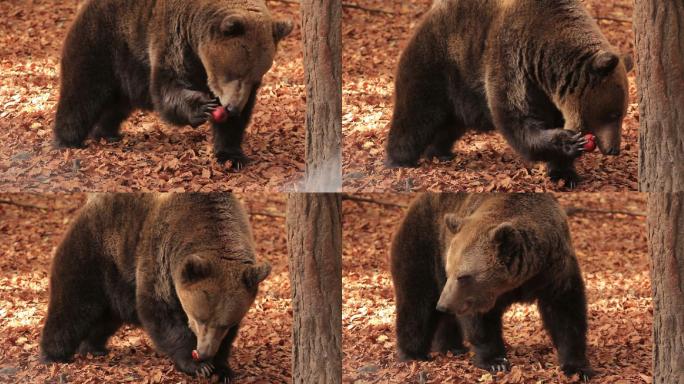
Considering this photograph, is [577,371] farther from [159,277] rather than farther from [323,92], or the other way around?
[159,277]

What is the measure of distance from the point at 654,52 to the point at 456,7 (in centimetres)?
136

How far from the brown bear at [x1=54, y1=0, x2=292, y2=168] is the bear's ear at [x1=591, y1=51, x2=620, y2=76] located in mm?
1981

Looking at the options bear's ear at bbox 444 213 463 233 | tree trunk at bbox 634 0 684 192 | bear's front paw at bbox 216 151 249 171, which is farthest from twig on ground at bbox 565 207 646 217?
bear's front paw at bbox 216 151 249 171

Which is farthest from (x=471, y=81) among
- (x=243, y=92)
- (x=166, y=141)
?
(x=166, y=141)

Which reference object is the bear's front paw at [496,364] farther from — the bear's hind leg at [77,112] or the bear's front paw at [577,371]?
the bear's hind leg at [77,112]

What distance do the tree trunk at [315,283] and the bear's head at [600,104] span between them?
1.69 meters

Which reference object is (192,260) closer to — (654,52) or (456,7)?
(456,7)

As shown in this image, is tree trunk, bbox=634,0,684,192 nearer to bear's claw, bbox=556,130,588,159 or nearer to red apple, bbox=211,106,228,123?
bear's claw, bbox=556,130,588,159

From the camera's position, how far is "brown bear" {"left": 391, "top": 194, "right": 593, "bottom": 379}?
24.8ft

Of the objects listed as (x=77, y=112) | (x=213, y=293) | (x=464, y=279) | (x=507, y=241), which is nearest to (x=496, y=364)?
(x=464, y=279)

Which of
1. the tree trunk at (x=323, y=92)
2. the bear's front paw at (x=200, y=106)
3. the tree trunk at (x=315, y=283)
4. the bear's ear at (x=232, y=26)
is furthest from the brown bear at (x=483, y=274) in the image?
the bear's ear at (x=232, y=26)

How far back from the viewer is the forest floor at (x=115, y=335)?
7.88 metres

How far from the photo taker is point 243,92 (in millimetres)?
7434

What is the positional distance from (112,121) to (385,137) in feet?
6.06
